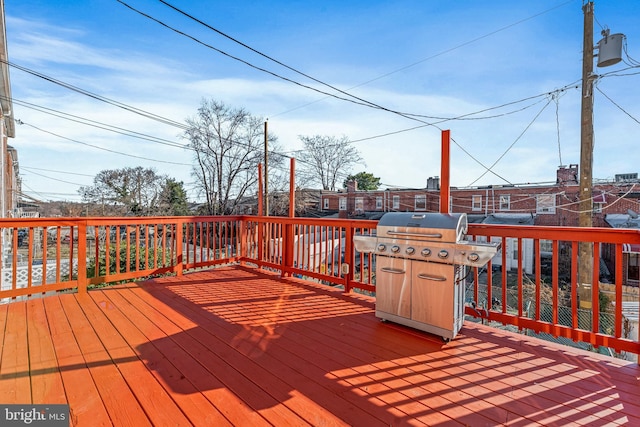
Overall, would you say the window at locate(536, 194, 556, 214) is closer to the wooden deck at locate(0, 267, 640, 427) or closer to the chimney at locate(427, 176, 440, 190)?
the chimney at locate(427, 176, 440, 190)

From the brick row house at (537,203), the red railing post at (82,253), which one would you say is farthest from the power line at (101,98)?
the brick row house at (537,203)

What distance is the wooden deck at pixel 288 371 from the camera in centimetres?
156

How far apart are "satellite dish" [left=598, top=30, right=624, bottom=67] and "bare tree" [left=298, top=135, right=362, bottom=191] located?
1853cm

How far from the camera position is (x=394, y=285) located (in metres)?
2.74

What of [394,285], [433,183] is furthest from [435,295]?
[433,183]

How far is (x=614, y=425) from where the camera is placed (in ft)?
4.87

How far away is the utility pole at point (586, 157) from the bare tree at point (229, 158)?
1563 centimetres

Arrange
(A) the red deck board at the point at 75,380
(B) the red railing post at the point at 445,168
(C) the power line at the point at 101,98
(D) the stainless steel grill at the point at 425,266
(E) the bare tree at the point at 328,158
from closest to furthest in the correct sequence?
(A) the red deck board at the point at 75,380
(D) the stainless steel grill at the point at 425,266
(B) the red railing post at the point at 445,168
(C) the power line at the point at 101,98
(E) the bare tree at the point at 328,158

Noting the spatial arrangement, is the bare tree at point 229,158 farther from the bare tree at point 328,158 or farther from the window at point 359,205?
the window at point 359,205

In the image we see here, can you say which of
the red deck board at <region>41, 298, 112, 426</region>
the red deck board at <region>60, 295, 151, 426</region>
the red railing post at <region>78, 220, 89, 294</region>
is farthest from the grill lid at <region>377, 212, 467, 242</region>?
the red railing post at <region>78, 220, 89, 294</region>

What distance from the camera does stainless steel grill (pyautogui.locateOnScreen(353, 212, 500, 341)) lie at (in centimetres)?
238

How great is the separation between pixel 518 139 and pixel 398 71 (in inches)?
210

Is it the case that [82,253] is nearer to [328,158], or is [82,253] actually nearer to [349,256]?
[349,256]

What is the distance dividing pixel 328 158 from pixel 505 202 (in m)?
14.4
